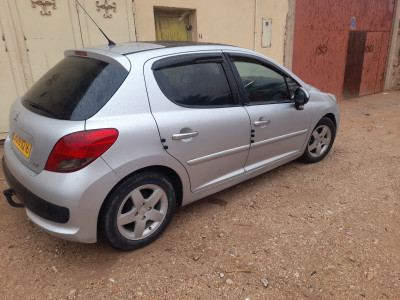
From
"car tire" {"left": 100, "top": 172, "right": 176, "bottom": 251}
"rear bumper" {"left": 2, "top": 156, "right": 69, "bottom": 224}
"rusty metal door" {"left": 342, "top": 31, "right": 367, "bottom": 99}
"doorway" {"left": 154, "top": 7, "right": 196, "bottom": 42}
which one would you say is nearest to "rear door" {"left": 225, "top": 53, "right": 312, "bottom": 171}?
"car tire" {"left": 100, "top": 172, "right": 176, "bottom": 251}

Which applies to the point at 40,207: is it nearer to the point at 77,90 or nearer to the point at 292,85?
the point at 77,90

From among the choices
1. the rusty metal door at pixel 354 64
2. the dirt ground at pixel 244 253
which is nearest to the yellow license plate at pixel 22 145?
the dirt ground at pixel 244 253

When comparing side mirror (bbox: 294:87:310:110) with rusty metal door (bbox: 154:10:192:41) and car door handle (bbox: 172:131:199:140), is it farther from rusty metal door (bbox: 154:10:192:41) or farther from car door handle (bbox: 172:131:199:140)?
rusty metal door (bbox: 154:10:192:41)

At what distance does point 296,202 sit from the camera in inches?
125

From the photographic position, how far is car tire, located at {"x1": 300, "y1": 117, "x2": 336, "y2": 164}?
3945 mm

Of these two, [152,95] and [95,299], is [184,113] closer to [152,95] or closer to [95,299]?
[152,95]

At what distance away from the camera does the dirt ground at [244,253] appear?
6.82 feet

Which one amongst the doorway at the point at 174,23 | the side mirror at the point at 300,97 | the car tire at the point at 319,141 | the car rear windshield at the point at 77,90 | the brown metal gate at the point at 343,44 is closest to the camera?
the car rear windshield at the point at 77,90

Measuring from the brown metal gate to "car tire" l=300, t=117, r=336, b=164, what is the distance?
4.40 meters

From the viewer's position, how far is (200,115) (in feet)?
8.35

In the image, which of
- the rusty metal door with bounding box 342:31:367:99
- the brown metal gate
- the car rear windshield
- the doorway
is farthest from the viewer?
the rusty metal door with bounding box 342:31:367:99

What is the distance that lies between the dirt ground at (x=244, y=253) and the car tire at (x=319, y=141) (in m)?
0.55

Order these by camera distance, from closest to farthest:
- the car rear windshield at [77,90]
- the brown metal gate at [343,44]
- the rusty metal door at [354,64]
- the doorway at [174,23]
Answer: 1. the car rear windshield at [77,90]
2. the doorway at [174,23]
3. the brown metal gate at [343,44]
4. the rusty metal door at [354,64]

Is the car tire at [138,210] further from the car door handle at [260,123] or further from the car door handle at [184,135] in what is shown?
the car door handle at [260,123]
